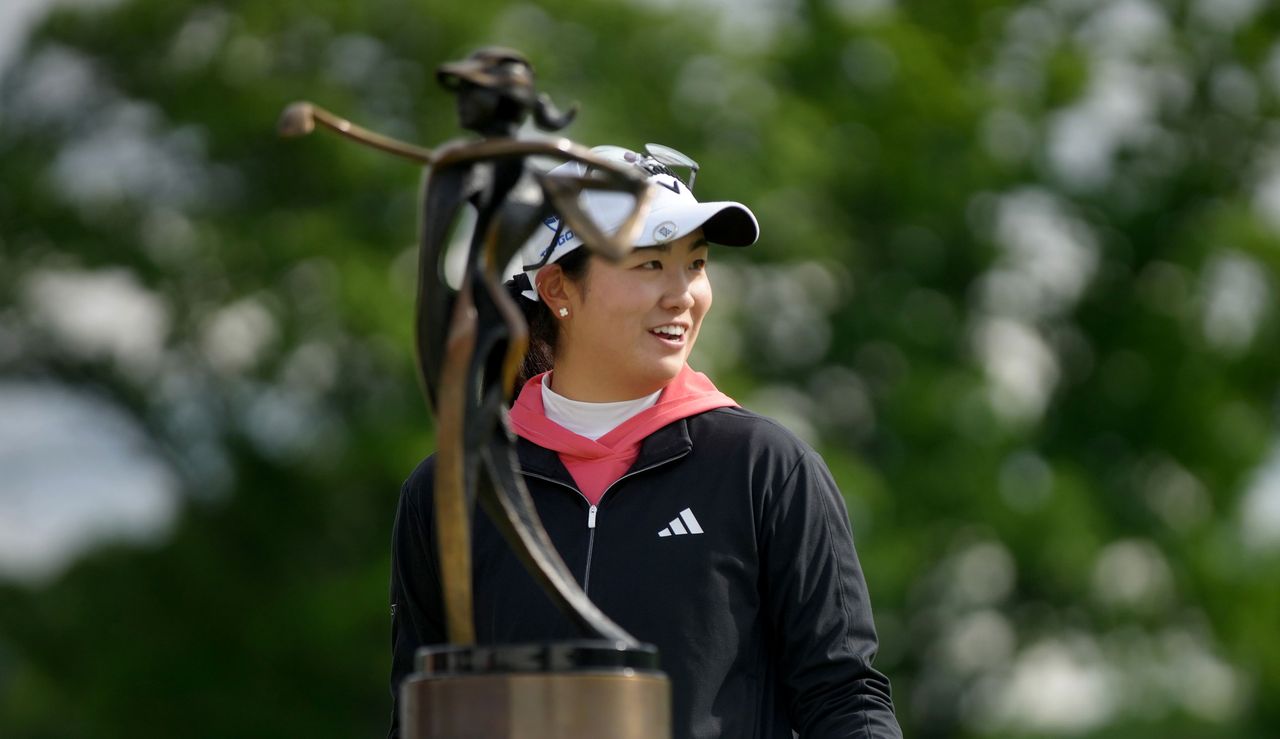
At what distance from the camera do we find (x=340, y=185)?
1822cm

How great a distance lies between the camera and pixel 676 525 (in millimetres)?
3340

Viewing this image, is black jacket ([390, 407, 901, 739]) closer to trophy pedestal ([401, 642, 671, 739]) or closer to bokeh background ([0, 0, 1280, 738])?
trophy pedestal ([401, 642, 671, 739])

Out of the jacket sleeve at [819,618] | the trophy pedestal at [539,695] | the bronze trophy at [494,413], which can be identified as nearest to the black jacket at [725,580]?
the jacket sleeve at [819,618]

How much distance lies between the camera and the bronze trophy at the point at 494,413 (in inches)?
104

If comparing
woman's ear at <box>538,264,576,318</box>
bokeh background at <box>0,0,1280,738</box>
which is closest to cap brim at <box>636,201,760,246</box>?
woman's ear at <box>538,264,576,318</box>

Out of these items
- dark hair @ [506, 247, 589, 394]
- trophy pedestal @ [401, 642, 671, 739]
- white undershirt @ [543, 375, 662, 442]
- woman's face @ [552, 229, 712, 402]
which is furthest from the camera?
dark hair @ [506, 247, 589, 394]

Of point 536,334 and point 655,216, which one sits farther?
point 536,334

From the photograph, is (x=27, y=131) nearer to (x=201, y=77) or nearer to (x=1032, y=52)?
(x=201, y=77)

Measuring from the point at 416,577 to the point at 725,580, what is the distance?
625 mm

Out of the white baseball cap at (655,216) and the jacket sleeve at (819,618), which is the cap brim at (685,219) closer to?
the white baseball cap at (655,216)

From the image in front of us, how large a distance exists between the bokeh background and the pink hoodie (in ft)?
42.7

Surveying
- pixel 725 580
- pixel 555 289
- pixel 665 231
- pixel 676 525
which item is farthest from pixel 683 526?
pixel 555 289

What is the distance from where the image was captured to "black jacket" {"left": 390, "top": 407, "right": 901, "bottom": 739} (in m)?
3.26

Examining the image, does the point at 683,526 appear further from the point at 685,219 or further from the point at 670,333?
the point at 685,219
